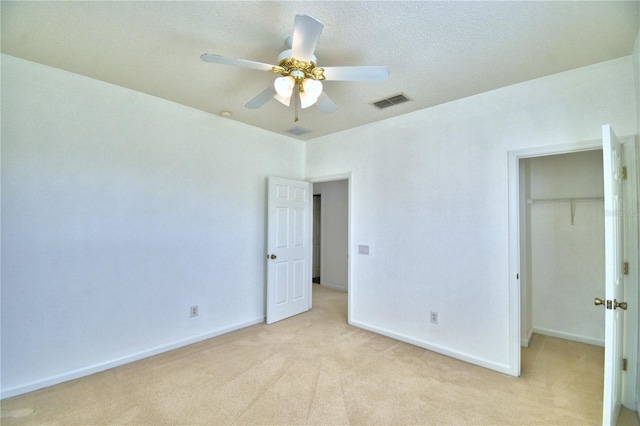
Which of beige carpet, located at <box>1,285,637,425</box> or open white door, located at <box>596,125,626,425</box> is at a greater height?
open white door, located at <box>596,125,626,425</box>

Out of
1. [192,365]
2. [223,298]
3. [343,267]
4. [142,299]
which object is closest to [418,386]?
[192,365]

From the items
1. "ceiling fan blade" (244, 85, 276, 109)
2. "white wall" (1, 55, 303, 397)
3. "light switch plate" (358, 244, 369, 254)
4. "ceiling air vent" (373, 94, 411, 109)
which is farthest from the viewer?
"light switch plate" (358, 244, 369, 254)

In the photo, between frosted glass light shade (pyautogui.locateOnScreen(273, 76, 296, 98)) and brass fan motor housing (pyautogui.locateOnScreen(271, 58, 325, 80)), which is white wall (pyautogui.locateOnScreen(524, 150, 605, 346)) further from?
frosted glass light shade (pyautogui.locateOnScreen(273, 76, 296, 98))

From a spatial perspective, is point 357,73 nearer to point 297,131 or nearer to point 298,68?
point 298,68

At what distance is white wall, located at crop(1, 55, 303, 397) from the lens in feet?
7.75

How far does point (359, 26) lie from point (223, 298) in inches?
127

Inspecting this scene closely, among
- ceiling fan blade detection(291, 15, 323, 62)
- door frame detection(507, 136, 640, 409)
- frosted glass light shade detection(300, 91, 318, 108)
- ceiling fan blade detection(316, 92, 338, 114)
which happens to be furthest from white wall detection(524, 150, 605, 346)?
ceiling fan blade detection(291, 15, 323, 62)

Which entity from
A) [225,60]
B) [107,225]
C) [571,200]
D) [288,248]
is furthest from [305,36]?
[571,200]

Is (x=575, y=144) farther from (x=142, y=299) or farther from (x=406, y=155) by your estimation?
(x=142, y=299)

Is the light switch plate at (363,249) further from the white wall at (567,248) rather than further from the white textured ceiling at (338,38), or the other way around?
the white wall at (567,248)

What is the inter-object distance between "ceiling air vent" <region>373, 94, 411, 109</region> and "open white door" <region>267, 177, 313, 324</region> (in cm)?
169

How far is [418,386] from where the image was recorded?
96.8 inches

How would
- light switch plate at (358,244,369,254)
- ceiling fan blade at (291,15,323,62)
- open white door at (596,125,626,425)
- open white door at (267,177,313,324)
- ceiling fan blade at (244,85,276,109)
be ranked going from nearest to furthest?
ceiling fan blade at (291,15,323,62), open white door at (596,125,626,425), ceiling fan blade at (244,85,276,109), light switch plate at (358,244,369,254), open white door at (267,177,313,324)

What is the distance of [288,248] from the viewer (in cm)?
427
